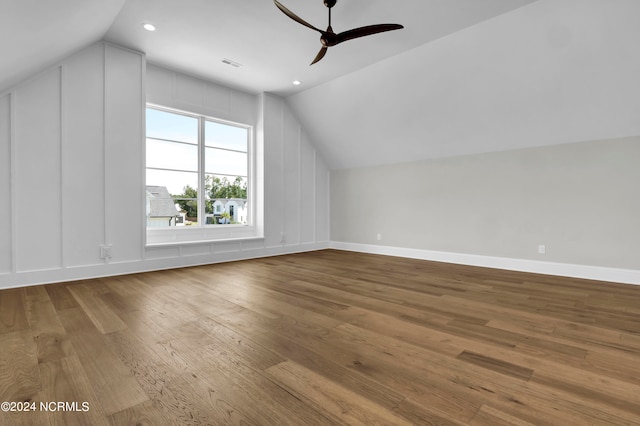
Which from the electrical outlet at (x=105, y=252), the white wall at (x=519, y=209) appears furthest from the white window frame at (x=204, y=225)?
the white wall at (x=519, y=209)

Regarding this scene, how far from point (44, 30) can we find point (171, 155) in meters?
2.45

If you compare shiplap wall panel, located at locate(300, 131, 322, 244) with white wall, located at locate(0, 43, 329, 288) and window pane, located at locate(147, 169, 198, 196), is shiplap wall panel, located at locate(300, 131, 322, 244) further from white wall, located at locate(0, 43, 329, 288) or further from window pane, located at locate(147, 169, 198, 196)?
window pane, located at locate(147, 169, 198, 196)

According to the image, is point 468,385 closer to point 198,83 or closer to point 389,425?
point 389,425

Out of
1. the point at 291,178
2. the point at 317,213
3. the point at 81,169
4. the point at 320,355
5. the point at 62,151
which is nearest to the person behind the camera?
the point at 320,355

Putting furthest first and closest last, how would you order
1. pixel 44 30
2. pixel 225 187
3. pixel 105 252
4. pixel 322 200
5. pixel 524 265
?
pixel 322 200
pixel 225 187
pixel 524 265
pixel 105 252
pixel 44 30

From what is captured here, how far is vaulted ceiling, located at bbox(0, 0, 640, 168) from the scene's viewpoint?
3168 mm

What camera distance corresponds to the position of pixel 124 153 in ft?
14.1

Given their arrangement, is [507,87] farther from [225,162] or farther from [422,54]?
[225,162]

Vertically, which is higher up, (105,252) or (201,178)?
(201,178)

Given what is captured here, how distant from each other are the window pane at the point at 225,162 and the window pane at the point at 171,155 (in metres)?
0.24

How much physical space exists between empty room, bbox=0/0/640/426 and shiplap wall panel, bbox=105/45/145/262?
0.03 m

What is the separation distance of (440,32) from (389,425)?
438 centimetres

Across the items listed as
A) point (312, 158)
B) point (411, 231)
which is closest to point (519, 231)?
Result: point (411, 231)

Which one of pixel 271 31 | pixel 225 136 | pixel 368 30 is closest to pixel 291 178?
pixel 225 136
